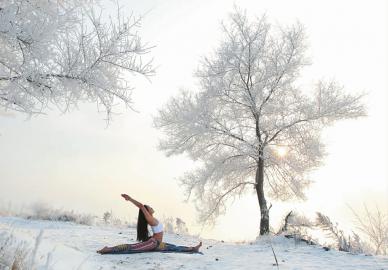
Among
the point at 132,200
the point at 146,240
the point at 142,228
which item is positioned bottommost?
the point at 146,240

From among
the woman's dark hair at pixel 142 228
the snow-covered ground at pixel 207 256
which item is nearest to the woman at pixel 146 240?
the woman's dark hair at pixel 142 228

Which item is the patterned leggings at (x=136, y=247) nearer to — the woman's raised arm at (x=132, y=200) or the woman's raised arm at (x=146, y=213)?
the woman's raised arm at (x=146, y=213)

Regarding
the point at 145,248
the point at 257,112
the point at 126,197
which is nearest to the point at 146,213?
the point at 126,197

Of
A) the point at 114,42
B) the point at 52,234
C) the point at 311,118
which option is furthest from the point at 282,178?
the point at 114,42

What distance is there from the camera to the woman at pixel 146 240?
9172 millimetres

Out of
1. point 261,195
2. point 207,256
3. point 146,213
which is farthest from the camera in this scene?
point 261,195

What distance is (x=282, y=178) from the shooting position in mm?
17016

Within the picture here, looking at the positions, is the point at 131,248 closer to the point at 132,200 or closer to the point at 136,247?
the point at 136,247

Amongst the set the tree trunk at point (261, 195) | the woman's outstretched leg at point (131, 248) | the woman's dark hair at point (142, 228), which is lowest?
the woman's outstretched leg at point (131, 248)

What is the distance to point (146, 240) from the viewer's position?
10180 millimetres

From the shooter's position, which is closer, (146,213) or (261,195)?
(146,213)

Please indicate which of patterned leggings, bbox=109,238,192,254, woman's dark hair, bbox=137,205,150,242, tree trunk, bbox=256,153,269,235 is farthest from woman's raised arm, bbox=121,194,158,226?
tree trunk, bbox=256,153,269,235

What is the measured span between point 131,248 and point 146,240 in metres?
0.95

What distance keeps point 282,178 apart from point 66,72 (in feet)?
38.0
